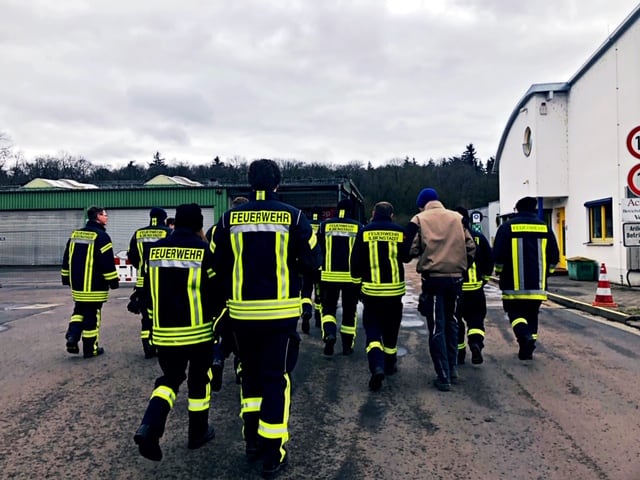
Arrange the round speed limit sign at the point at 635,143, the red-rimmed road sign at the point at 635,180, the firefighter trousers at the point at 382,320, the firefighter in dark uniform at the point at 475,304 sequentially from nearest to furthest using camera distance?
the firefighter trousers at the point at 382,320 < the firefighter in dark uniform at the point at 475,304 < the round speed limit sign at the point at 635,143 < the red-rimmed road sign at the point at 635,180

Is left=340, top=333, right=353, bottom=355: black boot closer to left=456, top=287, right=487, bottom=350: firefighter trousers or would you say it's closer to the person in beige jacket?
left=456, top=287, right=487, bottom=350: firefighter trousers

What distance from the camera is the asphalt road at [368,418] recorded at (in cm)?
371

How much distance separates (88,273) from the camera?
6.91m

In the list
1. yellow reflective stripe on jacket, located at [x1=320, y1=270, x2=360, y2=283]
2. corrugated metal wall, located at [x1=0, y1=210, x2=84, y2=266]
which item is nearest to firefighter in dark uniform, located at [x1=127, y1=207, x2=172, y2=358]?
yellow reflective stripe on jacket, located at [x1=320, y1=270, x2=360, y2=283]

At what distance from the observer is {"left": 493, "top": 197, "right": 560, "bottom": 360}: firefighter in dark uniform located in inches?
262

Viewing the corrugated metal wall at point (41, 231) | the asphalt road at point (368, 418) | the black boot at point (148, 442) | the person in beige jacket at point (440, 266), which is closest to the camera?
the black boot at point (148, 442)

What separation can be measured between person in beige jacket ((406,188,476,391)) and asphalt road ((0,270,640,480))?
0.45m

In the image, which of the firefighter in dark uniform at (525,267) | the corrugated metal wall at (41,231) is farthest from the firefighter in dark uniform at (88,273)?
the corrugated metal wall at (41,231)

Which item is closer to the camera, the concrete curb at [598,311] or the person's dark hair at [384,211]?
the person's dark hair at [384,211]

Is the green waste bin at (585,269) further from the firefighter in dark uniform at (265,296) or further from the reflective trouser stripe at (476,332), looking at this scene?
the firefighter in dark uniform at (265,296)

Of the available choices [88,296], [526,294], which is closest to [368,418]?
[526,294]

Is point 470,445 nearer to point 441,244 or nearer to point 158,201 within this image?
point 441,244

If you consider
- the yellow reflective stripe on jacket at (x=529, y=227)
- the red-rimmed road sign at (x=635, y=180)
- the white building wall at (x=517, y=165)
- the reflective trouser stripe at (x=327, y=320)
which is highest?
the white building wall at (x=517, y=165)

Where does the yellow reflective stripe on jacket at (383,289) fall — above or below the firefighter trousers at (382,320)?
above
